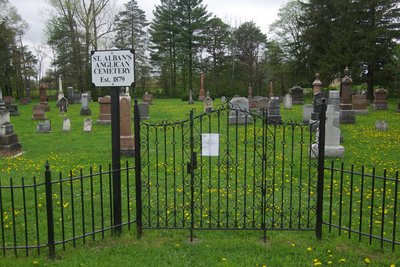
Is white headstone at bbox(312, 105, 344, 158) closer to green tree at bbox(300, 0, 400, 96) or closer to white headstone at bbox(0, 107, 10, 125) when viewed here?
white headstone at bbox(0, 107, 10, 125)

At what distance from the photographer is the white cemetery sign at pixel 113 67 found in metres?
5.44

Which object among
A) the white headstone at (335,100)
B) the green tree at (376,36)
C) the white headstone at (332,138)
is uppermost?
the green tree at (376,36)

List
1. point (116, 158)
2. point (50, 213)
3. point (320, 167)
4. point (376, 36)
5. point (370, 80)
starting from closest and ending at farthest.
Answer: point (50, 213), point (320, 167), point (116, 158), point (376, 36), point (370, 80)

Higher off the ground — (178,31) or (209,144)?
(178,31)

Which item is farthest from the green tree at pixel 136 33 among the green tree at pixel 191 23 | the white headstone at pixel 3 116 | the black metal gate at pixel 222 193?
the black metal gate at pixel 222 193

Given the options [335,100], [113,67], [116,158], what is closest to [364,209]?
[116,158]

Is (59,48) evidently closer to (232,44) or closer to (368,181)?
(232,44)

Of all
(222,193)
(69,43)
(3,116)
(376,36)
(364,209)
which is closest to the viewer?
(364,209)

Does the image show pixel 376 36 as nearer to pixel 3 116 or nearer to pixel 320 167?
pixel 3 116

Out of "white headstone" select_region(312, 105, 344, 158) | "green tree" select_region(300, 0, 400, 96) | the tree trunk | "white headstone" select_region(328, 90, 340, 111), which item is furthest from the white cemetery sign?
the tree trunk

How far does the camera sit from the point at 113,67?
5.48 meters

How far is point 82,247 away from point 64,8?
142 feet

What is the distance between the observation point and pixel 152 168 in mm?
10039

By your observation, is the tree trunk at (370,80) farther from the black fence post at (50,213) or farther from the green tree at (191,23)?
the black fence post at (50,213)
